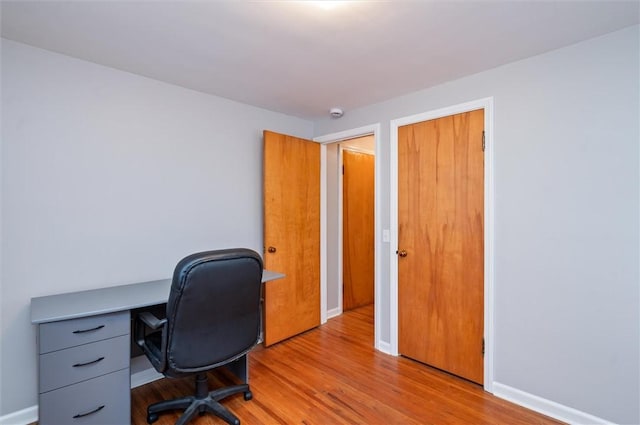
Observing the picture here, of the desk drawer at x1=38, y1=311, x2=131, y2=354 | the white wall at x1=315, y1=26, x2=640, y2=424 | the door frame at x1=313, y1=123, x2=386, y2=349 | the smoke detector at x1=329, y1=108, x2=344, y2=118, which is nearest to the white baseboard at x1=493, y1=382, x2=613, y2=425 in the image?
the white wall at x1=315, y1=26, x2=640, y2=424

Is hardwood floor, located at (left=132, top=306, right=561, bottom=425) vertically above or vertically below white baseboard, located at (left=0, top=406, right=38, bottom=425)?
below

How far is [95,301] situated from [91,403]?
55cm

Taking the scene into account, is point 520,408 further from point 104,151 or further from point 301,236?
point 104,151

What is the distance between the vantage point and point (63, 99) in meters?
2.06

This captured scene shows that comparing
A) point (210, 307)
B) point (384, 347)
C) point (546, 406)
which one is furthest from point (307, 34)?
point (546, 406)

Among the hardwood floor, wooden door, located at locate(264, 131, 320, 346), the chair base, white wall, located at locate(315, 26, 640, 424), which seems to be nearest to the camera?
white wall, located at locate(315, 26, 640, 424)

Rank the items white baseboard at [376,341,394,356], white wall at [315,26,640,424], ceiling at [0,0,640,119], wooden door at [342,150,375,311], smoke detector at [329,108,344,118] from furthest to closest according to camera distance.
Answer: wooden door at [342,150,375,311] → smoke detector at [329,108,344,118] → white baseboard at [376,341,394,356] → white wall at [315,26,640,424] → ceiling at [0,0,640,119]

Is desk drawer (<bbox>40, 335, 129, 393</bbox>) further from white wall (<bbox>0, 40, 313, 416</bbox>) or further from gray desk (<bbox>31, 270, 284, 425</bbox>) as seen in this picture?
white wall (<bbox>0, 40, 313, 416</bbox>)

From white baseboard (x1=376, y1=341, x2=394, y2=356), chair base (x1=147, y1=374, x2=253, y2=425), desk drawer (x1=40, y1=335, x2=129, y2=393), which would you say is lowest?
white baseboard (x1=376, y1=341, x2=394, y2=356)

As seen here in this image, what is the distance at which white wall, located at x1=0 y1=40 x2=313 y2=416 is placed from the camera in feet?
6.26

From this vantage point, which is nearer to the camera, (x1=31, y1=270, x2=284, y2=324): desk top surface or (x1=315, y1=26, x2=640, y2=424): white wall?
(x1=31, y1=270, x2=284, y2=324): desk top surface

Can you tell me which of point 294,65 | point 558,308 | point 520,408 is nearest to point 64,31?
point 294,65

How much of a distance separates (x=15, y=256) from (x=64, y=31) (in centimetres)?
136

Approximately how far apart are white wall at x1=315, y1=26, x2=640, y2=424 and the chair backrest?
5.82 feet
